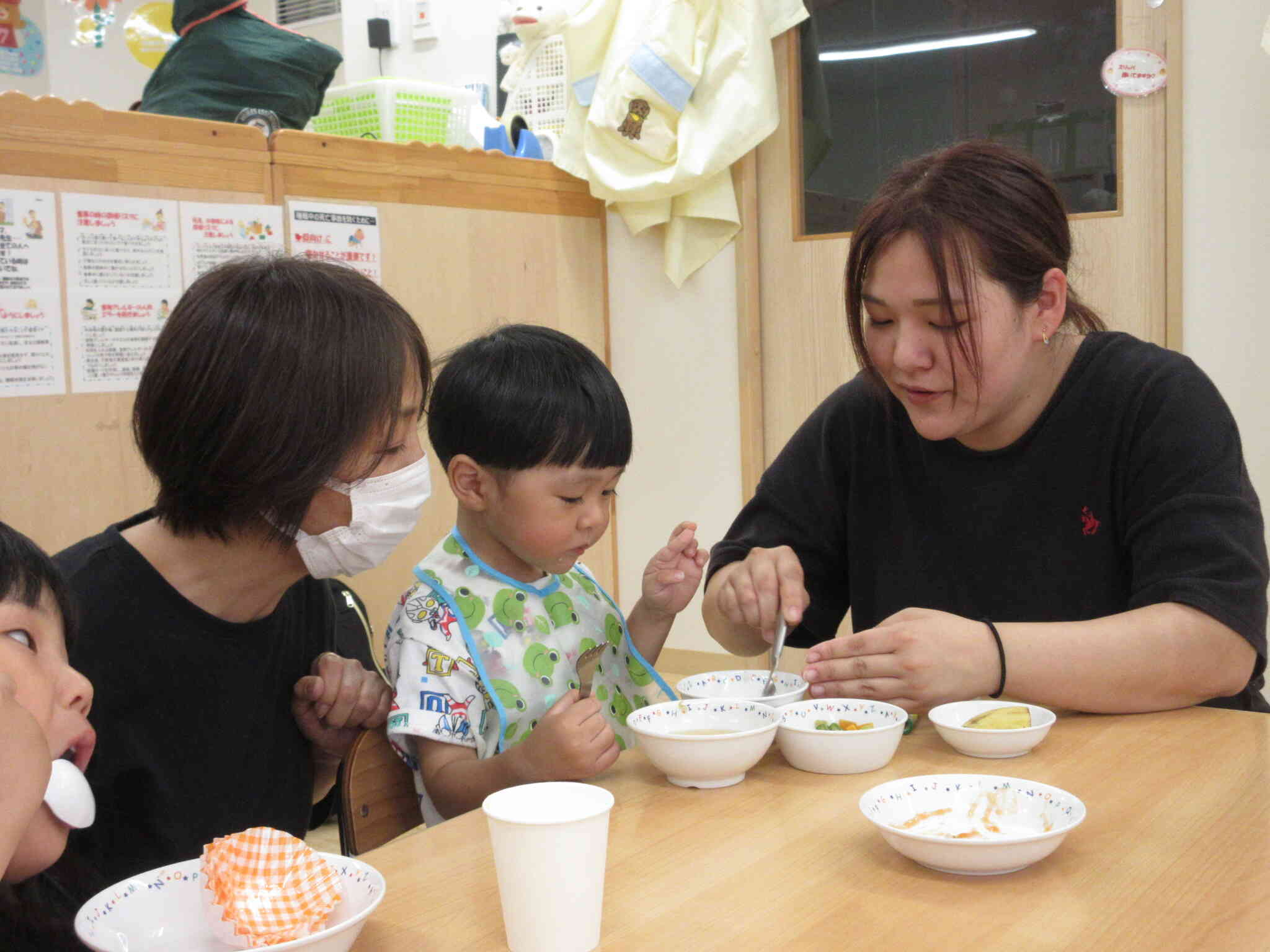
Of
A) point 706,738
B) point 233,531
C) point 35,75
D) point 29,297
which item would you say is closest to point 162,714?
point 233,531

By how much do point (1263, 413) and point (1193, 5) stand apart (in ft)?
3.12

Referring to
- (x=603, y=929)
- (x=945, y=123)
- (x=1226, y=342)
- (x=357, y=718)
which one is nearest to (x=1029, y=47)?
(x=945, y=123)

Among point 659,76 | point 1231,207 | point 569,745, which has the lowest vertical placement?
point 569,745

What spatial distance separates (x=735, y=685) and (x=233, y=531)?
0.57 m

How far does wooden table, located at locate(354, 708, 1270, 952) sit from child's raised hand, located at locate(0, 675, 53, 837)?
9.6 inches

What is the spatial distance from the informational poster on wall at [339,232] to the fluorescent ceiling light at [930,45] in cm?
135

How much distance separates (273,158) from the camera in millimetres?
2777

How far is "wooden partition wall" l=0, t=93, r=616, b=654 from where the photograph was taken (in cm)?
241

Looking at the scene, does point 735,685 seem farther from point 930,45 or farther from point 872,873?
point 930,45

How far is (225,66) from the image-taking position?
276cm

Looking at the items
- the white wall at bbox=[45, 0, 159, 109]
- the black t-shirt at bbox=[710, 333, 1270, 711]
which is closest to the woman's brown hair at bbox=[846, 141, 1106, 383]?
the black t-shirt at bbox=[710, 333, 1270, 711]

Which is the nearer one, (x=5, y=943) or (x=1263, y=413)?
(x=5, y=943)

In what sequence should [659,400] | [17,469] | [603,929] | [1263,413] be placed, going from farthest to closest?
[659,400] → [1263,413] → [17,469] → [603,929]

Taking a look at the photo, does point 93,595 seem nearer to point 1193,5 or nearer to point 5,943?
point 5,943
